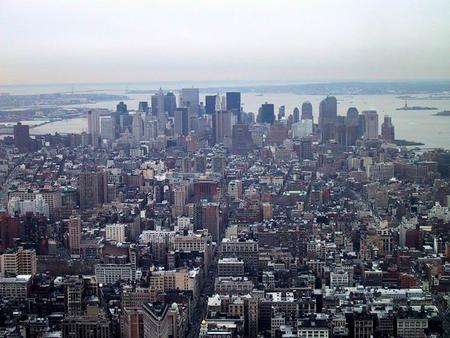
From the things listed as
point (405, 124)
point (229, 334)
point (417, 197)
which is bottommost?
point (229, 334)

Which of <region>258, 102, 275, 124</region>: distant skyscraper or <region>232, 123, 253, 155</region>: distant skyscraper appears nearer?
<region>232, 123, 253, 155</region>: distant skyscraper

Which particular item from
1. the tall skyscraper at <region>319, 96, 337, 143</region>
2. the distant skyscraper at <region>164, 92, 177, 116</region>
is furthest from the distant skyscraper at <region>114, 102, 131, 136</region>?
the tall skyscraper at <region>319, 96, 337, 143</region>

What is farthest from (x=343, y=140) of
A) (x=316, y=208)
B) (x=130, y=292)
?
(x=130, y=292)

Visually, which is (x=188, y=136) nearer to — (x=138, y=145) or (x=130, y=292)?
(x=138, y=145)

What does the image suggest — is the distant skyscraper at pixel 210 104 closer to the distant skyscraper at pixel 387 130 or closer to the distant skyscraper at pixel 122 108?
the distant skyscraper at pixel 122 108

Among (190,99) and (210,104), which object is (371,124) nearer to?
(190,99)

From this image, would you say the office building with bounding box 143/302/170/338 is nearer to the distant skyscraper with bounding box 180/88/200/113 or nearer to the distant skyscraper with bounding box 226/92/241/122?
Result: the distant skyscraper with bounding box 180/88/200/113

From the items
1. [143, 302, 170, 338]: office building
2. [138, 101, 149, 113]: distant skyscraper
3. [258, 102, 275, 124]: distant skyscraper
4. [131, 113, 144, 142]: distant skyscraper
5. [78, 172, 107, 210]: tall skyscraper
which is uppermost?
[138, 101, 149, 113]: distant skyscraper
